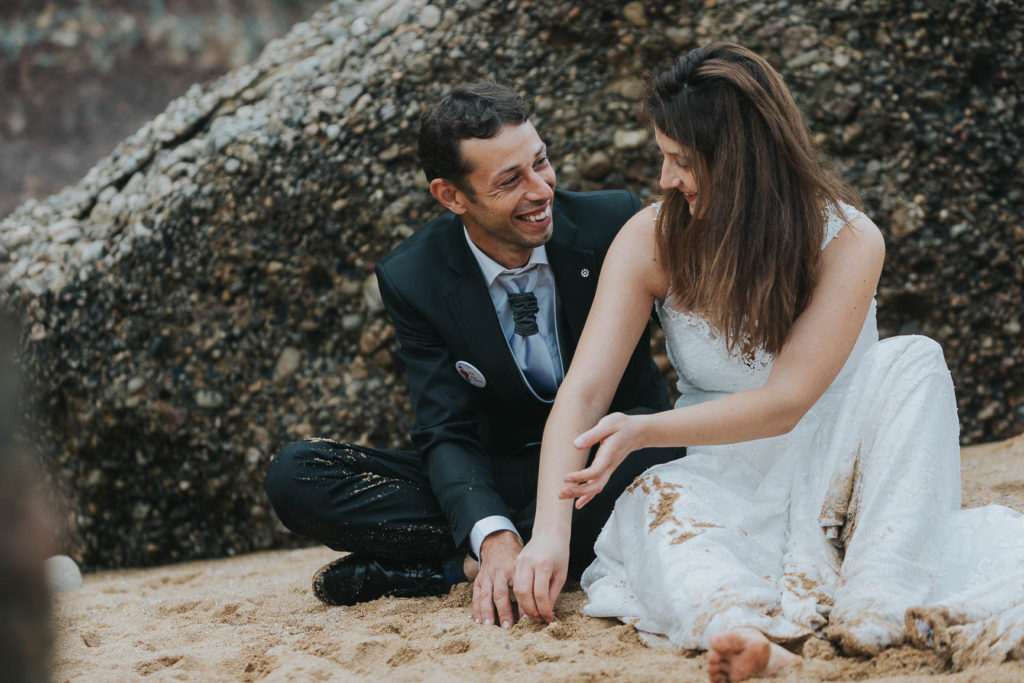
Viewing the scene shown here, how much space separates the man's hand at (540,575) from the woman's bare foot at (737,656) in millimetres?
516

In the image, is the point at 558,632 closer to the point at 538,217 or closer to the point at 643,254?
the point at 643,254

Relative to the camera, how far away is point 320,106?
4.44 m

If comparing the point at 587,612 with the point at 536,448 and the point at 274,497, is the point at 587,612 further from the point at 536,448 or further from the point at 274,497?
the point at 274,497

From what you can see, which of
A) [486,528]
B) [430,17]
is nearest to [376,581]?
[486,528]

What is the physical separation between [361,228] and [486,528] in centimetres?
212

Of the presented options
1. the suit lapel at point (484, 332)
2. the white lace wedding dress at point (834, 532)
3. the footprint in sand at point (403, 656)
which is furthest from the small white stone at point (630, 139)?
the footprint in sand at point (403, 656)

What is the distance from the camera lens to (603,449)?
213 cm

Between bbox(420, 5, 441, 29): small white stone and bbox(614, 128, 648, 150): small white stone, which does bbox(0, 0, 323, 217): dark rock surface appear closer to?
bbox(420, 5, 441, 29): small white stone

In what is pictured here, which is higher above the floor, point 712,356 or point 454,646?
point 712,356

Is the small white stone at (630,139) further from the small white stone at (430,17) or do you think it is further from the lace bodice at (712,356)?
the lace bodice at (712,356)

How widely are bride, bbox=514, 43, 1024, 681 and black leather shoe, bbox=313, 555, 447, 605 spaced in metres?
0.62

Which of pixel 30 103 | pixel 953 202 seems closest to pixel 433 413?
pixel 953 202

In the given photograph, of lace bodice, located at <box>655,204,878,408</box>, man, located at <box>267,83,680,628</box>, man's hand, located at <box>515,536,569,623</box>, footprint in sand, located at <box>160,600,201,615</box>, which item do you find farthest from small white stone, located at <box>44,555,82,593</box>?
lace bodice, located at <box>655,204,878,408</box>

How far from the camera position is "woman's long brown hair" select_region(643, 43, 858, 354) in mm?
2291
